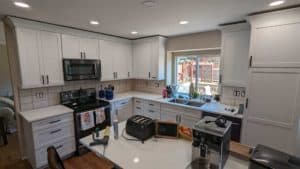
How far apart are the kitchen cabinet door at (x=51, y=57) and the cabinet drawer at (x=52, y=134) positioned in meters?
0.79

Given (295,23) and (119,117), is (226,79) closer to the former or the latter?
(295,23)

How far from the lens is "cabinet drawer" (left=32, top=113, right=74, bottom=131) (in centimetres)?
227

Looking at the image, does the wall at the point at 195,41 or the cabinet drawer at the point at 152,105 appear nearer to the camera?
the wall at the point at 195,41

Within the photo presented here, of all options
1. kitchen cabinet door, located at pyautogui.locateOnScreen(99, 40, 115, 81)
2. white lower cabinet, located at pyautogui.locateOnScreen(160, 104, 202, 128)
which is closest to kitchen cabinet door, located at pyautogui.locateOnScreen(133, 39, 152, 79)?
kitchen cabinet door, located at pyautogui.locateOnScreen(99, 40, 115, 81)

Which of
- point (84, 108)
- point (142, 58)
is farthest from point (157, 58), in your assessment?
point (84, 108)

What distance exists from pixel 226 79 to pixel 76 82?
304 centimetres

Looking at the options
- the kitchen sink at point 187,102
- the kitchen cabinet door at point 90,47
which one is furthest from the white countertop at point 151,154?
the kitchen cabinet door at point 90,47

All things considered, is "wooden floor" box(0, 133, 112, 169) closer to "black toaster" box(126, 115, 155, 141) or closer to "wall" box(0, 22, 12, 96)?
"black toaster" box(126, 115, 155, 141)

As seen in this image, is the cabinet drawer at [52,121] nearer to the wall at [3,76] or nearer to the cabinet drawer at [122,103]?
the cabinet drawer at [122,103]

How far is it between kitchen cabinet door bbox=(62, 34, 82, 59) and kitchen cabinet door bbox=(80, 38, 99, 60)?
95 millimetres

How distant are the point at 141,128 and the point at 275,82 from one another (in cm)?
189

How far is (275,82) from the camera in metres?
2.03

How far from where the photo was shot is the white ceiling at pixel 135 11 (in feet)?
5.79

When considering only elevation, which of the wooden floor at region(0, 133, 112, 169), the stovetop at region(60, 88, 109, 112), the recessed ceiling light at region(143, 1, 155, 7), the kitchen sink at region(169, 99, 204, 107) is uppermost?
the recessed ceiling light at region(143, 1, 155, 7)
